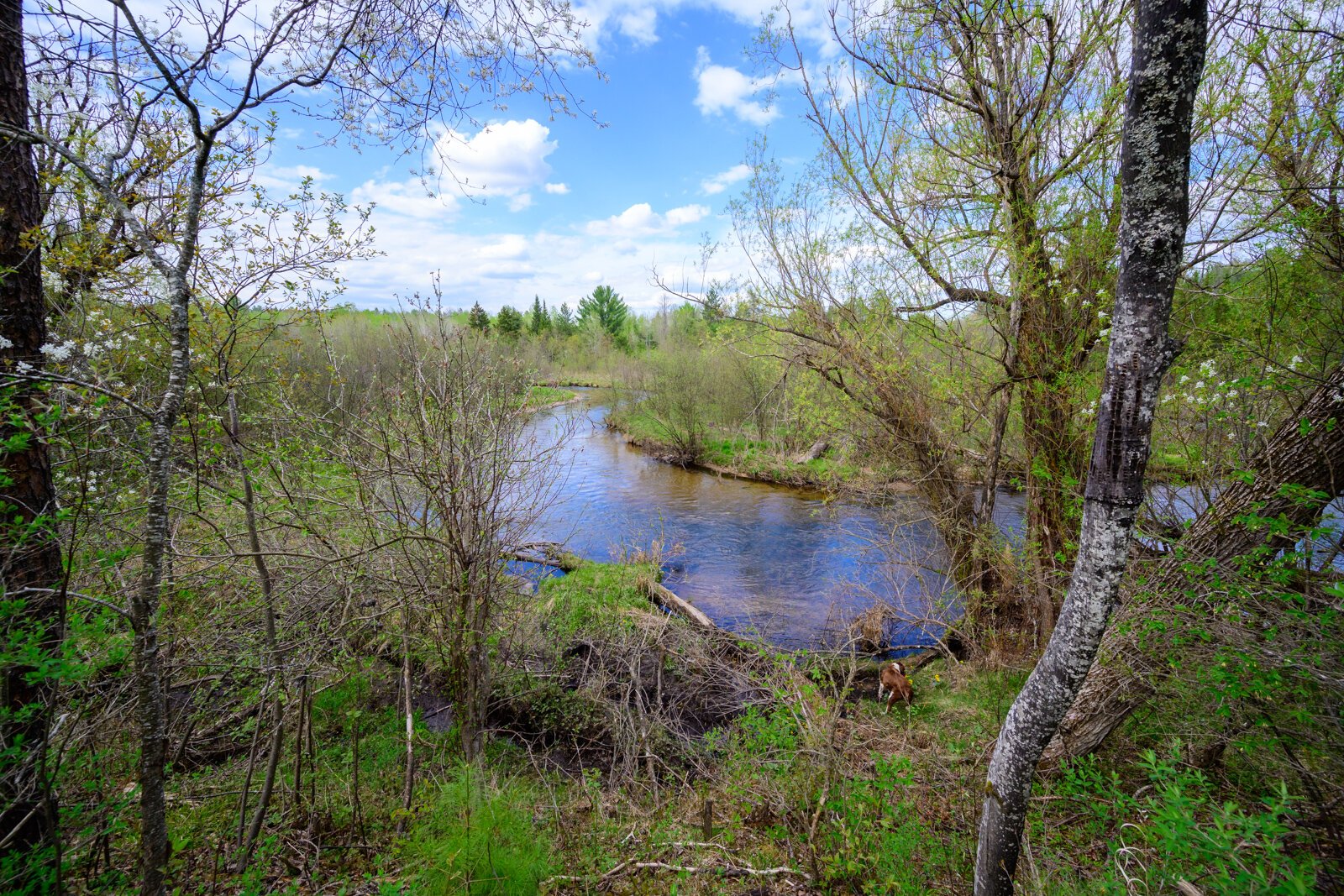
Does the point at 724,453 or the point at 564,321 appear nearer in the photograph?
the point at 724,453

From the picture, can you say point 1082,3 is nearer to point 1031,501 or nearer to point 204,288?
point 1031,501

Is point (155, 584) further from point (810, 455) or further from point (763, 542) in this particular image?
point (810, 455)

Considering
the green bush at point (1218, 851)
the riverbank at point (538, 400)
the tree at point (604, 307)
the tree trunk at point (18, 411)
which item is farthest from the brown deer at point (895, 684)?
the tree at point (604, 307)

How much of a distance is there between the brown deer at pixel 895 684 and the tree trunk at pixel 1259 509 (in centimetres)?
273

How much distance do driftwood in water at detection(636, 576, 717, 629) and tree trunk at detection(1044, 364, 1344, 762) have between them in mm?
5442

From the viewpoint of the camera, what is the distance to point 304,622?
421 centimetres

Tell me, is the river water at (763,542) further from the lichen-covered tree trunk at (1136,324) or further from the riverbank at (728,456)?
the lichen-covered tree trunk at (1136,324)

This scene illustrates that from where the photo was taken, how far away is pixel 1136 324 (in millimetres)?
2084

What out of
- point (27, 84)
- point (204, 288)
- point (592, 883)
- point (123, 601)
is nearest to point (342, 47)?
point (27, 84)

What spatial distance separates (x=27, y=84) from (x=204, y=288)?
→ 4.17 ft

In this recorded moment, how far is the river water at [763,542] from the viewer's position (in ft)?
26.6

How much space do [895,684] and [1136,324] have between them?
5789mm

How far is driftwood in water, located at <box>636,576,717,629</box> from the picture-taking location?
853 centimetres

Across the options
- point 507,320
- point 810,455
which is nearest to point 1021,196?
point 810,455
